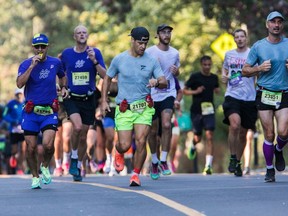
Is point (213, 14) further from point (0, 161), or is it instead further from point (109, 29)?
point (109, 29)

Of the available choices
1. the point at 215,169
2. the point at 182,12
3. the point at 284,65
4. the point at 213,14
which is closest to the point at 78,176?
the point at 284,65

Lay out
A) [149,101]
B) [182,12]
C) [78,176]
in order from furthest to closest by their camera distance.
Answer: [182,12] → [78,176] → [149,101]

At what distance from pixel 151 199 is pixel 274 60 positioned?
356cm

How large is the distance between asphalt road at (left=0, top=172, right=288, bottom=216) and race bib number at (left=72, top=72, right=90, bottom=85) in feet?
6.47

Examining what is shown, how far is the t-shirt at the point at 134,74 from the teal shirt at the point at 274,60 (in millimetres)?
1320

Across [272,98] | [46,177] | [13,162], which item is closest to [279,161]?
[272,98]

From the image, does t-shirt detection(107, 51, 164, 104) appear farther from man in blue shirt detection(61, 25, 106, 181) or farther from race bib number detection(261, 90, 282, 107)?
man in blue shirt detection(61, 25, 106, 181)

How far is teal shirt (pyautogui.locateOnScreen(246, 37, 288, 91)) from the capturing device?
17031mm

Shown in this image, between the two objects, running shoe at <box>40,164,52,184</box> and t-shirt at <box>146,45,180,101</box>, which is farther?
t-shirt at <box>146,45,180,101</box>

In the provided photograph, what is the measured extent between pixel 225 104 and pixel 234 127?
507 millimetres

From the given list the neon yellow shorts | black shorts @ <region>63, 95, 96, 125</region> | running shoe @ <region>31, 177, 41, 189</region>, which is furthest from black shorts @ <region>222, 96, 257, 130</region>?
running shoe @ <region>31, 177, 41, 189</region>

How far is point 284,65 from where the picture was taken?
17.1m

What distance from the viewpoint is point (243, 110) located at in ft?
69.1

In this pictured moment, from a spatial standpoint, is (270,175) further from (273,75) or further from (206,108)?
(206,108)
